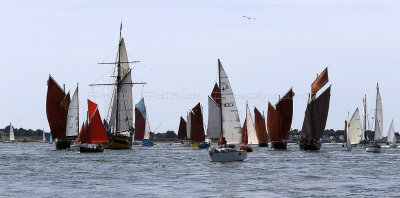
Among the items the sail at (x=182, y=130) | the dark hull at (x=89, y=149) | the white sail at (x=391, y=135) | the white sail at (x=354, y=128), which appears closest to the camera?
the dark hull at (x=89, y=149)

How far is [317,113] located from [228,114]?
48.8 meters

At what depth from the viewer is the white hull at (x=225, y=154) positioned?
8206cm

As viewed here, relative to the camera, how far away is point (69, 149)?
13500 centimetres

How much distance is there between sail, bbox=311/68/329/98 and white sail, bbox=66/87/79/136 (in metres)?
40.9

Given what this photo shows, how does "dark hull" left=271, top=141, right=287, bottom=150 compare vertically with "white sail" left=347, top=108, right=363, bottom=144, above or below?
below

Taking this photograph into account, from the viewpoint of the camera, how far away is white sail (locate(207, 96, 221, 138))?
87.0 m

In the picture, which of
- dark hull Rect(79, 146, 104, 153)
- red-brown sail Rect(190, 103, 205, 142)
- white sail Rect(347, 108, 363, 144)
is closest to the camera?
dark hull Rect(79, 146, 104, 153)

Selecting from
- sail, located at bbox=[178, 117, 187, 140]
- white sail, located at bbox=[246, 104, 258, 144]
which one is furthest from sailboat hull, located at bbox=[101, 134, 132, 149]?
sail, located at bbox=[178, 117, 187, 140]

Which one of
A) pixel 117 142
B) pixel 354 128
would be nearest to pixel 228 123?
pixel 117 142

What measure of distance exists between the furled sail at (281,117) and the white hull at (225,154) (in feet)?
177

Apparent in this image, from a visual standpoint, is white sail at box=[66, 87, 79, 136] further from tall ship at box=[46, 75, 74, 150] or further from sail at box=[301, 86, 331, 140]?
sail at box=[301, 86, 331, 140]

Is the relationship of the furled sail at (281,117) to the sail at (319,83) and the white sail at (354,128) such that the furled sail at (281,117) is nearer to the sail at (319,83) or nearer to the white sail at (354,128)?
the sail at (319,83)

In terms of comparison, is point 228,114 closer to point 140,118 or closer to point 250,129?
point 250,129

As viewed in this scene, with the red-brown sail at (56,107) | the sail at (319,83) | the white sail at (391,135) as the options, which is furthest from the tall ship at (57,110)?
the white sail at (391,135)
